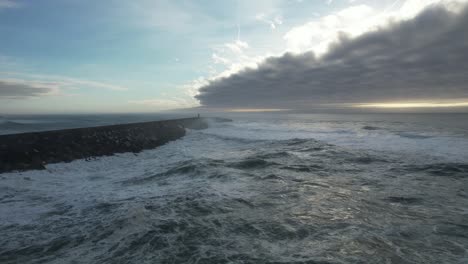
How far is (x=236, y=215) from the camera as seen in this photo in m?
7.16

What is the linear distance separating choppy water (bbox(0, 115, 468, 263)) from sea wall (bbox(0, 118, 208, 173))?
1.30 m

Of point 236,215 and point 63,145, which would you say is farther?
point 63,145

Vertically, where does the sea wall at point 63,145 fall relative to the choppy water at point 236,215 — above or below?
above

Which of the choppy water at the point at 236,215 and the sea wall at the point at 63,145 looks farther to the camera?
the sea wall at the point at 63,145

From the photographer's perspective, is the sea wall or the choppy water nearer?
the choppy water

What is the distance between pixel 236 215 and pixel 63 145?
13615 millimetres

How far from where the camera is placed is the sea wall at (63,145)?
12.4m

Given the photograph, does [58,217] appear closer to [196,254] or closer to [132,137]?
[196,254]

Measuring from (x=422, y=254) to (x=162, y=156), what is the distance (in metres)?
15.3

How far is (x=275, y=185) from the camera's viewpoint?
1015 centimetres

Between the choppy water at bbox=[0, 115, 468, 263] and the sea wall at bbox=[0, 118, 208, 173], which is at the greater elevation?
the sea wall at bbox=[0, 118, 208, 173]

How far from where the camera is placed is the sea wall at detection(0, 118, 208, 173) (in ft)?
40.8

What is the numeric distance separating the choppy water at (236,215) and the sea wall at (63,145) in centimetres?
130

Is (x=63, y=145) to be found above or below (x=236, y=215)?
above
